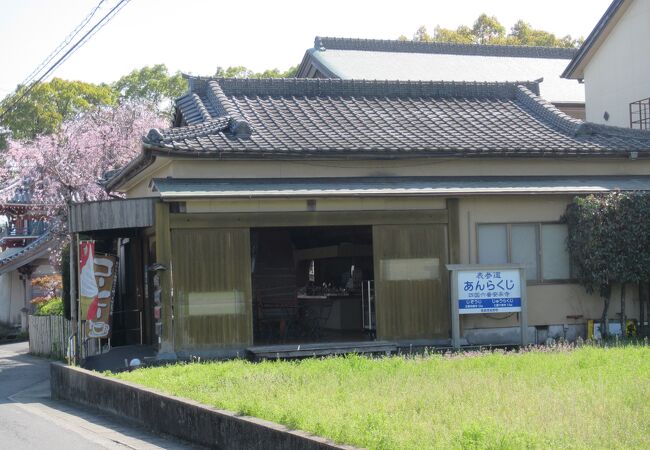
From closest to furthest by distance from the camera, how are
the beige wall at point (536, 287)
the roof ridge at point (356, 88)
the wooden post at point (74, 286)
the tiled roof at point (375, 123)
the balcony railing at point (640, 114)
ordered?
the wooden post at point (74, 286) < the tiled roof at point (375, 123) < the beige wall at point (536, 287) < the roof ridge at point (356, 88) < the balcony railing at point (640, 114)

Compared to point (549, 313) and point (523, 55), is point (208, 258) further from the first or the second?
point (523, 55)

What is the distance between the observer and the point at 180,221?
17.2m

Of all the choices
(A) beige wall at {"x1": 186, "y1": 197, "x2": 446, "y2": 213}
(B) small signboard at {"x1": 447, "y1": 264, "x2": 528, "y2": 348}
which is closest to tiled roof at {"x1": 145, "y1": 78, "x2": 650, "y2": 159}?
(A) beige wall at {"x1": 186, "y1": 197, "x2": 446, "y2": 213}

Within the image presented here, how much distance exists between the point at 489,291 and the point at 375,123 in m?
5.01

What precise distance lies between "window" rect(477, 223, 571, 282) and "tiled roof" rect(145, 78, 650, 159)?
1631 mm

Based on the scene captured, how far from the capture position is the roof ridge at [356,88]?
70.9 feet

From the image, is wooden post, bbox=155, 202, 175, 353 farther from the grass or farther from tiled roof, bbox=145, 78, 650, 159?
the grass

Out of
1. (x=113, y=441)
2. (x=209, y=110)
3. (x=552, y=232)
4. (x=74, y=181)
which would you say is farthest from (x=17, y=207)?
(x=113, y=441)

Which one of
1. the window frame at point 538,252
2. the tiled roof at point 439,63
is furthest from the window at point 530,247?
the tiled roof at point 439,63

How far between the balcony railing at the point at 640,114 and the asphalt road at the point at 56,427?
20.3 m

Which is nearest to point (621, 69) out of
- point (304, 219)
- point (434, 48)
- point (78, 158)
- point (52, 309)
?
point (434, 48)

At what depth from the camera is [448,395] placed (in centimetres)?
1062

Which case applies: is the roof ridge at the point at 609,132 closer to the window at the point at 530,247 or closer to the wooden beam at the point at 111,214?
the window at the point at 530,247

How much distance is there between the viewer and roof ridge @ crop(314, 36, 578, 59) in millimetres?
39656
